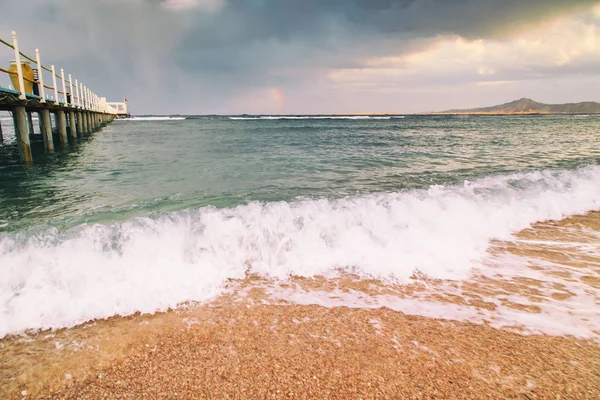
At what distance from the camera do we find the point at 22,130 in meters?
11.7

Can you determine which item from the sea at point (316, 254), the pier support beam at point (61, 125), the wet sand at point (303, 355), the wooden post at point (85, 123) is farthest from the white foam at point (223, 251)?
the wooden post at point (85, 123)

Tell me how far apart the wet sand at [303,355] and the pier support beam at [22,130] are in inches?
498

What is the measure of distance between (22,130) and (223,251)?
1278cm

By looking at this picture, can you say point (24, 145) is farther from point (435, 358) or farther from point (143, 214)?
point (435, 358)

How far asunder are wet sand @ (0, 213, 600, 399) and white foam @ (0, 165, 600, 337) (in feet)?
1.16

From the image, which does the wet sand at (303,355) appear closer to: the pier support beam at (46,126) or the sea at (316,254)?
the sea at (316,254)

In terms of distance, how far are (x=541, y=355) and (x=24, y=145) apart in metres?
16.5

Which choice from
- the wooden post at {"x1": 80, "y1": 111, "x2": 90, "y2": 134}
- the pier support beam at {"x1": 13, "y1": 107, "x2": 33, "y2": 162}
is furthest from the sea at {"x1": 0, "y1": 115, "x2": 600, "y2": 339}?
the wooden post at {"x1": 80, "y1": 111, "x2": 90, "y2": 134}

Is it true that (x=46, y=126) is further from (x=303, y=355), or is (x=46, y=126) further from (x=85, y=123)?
(x=303, y=355)

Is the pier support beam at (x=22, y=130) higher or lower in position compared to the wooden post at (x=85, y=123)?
lower

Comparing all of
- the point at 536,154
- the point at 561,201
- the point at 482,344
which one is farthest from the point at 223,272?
the point at 536,154

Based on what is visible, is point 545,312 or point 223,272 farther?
point 223,272

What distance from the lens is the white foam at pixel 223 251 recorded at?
308cm

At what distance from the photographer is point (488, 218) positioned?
218 inches
